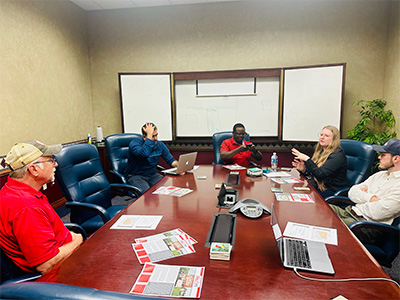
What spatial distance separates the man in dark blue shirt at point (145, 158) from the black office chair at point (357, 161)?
1.87 metres

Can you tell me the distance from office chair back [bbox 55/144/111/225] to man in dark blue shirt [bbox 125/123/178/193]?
0.64m

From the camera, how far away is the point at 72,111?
4.03 m

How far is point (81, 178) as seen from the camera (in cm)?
215

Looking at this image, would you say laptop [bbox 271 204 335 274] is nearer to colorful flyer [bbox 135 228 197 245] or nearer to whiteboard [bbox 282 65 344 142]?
colorful flyer [bbox 135 228 197 245]

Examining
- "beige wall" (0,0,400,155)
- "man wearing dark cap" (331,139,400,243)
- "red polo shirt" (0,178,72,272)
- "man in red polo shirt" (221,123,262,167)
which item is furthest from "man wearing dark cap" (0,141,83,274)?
"man in red polo shirt" (221,123,262,167)

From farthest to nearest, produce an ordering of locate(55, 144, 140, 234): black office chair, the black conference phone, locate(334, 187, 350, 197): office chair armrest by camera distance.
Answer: locate(334, 187, 350, 197): office chair armrest < locate(55, 144, 140, 234): black office chair < the black conference phone

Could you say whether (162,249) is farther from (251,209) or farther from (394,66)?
(394,66)

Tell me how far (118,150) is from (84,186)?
3.45 feet

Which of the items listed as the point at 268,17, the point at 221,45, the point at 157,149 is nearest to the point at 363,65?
the point at 268,17

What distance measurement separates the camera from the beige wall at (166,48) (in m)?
3.31

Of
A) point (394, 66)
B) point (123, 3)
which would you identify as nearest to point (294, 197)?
point (394, 66)

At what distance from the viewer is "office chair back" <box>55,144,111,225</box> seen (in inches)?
77.5

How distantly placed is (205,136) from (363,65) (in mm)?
2648

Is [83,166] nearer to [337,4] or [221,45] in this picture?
[221,45]
